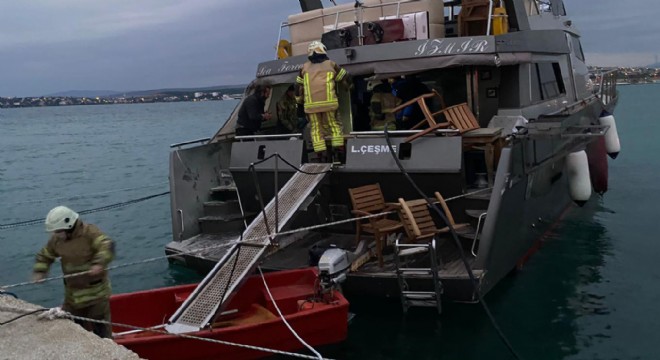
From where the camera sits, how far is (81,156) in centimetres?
3581

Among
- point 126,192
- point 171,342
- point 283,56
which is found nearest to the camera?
point 171,342

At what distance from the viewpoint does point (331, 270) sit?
23.2 feet

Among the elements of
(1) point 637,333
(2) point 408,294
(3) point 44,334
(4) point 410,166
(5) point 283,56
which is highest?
(5) point 283,56

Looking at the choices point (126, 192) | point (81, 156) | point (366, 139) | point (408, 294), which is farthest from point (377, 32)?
point (81, 156)

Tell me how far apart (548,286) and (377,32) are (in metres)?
4.53

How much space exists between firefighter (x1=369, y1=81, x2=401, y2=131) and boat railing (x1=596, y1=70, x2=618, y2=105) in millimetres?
7746

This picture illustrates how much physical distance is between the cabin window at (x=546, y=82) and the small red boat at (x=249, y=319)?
5.06m

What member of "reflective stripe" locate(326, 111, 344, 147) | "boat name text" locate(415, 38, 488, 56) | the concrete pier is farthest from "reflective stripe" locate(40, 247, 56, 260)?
"boat name text" locate(415, 38, 488, 56)

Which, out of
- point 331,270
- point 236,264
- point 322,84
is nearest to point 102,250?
point 236,264

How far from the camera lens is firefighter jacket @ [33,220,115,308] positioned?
5586mm

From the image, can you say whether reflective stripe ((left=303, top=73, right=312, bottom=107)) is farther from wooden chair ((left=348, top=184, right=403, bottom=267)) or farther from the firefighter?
wooden chair ((left=348, top=184, right=403, bottom=267))

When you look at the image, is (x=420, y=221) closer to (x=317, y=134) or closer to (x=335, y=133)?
(x=335, y=133)

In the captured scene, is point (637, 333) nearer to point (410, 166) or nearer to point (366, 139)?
point (410, 166)

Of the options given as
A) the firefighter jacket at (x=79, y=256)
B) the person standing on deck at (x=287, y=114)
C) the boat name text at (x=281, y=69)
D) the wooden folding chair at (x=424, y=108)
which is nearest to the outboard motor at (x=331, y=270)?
the wooden folding chair at (x=424, y=108)
